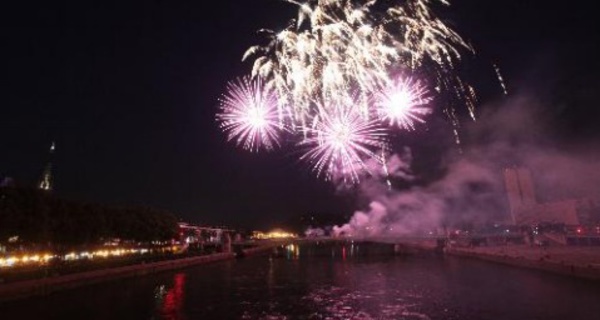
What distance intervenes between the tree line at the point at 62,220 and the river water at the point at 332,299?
44.3 feet

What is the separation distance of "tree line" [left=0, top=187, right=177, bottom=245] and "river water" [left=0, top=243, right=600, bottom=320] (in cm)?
1350

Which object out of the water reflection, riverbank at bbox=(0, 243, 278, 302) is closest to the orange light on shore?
riverbank at bbox=(0, 243, 278, 302)

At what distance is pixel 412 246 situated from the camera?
12531cm

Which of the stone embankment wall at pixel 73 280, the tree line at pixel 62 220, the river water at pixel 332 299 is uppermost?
the tree line at pixel 62 220

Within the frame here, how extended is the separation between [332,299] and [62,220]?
3788 cm

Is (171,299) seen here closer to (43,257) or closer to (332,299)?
(332,299)

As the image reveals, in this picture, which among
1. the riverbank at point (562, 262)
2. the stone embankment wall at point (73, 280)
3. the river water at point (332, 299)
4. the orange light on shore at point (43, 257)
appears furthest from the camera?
the orange light on shore at point (43, 257)

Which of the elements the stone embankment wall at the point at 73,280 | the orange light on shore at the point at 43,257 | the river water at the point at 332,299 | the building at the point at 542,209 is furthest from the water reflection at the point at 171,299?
the building at the point at 542,209

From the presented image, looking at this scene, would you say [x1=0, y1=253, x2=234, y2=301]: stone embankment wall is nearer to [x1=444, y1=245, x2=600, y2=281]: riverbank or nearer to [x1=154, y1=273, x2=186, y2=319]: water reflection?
[x1=154, y1=273, x2=186, y2=319]: water reflection

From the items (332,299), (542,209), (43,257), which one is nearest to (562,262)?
(332,299)

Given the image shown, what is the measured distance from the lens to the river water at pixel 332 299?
25250mm

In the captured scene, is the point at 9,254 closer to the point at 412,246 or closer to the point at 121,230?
the point at 121,230

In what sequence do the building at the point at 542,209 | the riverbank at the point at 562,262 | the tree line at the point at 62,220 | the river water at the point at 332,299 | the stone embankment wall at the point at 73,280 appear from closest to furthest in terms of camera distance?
the river water at the point at 332,299
the stone embankment wall at the point at 73,280
the riverbank at the point at 562,262
the tree line at the point at 62,220
the building at the point at 542,209

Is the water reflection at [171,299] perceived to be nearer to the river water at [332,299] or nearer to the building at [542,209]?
the river water at [332,299]
